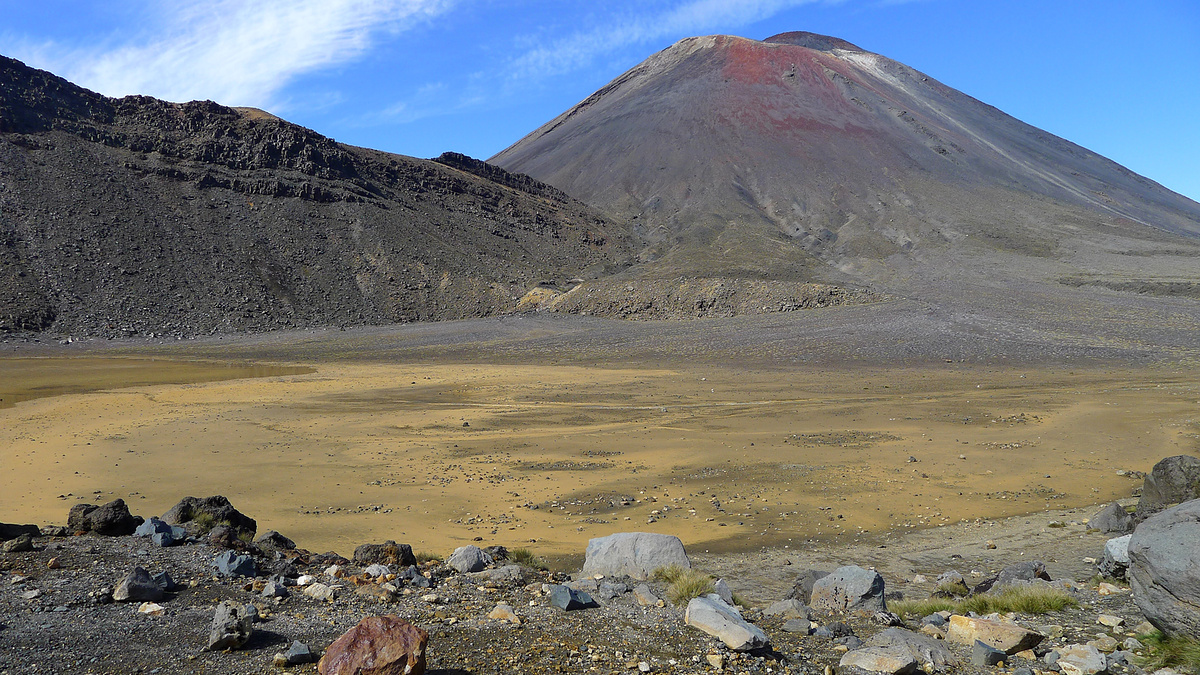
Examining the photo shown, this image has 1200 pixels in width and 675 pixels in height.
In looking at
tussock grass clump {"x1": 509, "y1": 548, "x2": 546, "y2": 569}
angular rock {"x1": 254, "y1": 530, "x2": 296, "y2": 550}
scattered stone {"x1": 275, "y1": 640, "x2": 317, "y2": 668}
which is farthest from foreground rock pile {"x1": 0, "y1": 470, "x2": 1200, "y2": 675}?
tussock grass clump {"x1": 509, "y1": 548, "x2": 546, "y2": 569}

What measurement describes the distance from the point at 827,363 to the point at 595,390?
1136 cm

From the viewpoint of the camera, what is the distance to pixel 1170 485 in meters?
9.24

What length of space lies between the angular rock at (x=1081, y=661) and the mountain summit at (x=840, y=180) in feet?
150

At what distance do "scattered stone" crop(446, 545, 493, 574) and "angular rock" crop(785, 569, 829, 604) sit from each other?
9.68 feet

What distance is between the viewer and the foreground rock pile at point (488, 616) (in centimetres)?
467

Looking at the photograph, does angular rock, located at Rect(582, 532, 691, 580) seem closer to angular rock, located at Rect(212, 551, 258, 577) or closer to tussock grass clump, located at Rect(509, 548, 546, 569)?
tussock grass clump, located at Rect(509, 548, 546, 569)

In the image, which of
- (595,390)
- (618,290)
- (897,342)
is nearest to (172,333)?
(618,290)

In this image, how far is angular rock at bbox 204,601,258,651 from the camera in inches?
185

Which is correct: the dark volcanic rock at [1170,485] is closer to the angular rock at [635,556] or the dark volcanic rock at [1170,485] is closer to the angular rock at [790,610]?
the angular rock at [790,610]

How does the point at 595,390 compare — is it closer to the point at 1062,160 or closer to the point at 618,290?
the point at 618,290

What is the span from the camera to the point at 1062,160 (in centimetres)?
10219

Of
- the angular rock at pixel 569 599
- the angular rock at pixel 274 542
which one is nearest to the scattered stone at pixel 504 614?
the angular rock at pixel 569 599

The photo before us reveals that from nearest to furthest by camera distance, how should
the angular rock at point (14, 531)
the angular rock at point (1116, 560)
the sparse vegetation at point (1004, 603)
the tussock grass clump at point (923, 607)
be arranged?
the sparse vegetation at point (1004, 603) → the tussock grass clump at point (923, 607) → the angular rock at point (14, 531) → the angular rock at point (1116, 560)

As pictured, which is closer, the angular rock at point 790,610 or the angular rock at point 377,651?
the angular rock at point 377,651
